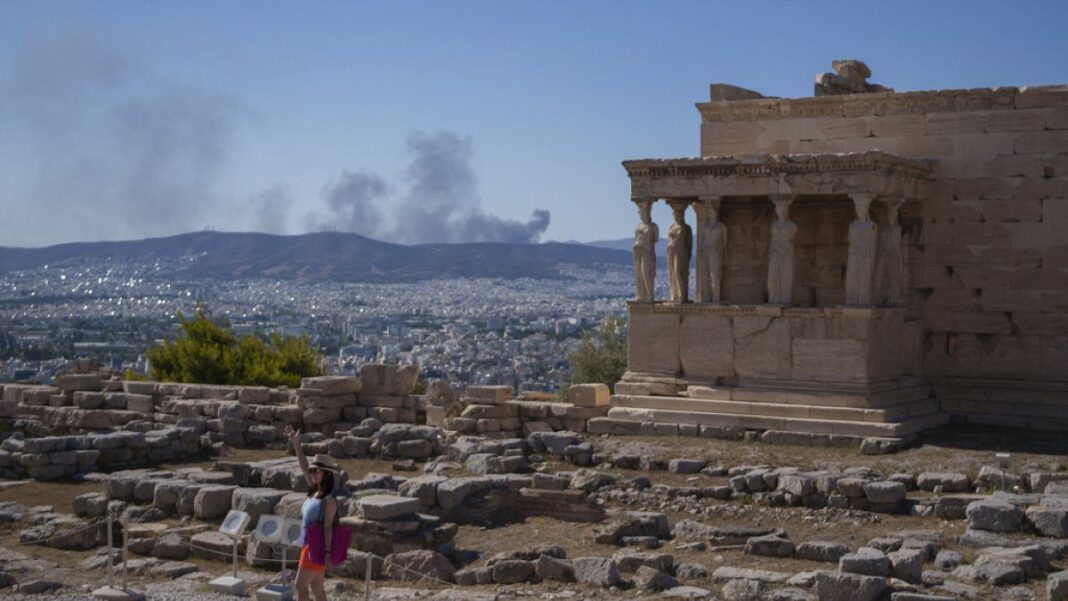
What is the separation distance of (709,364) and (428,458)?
377 cm

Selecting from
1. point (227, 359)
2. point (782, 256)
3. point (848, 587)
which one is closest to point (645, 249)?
point (782, 256)

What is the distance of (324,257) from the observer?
112438 mm

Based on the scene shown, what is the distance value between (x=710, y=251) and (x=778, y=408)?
2350mm

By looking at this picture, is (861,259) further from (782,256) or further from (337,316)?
(337,316)

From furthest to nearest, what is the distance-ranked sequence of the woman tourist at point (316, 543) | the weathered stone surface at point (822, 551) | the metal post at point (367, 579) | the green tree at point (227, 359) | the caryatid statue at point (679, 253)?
the green tree at point (227, 359) < the caryatid statue at point (679, 253) < the weathered stone surface at point (822, 551) < the metal post at point (367, 579) < the woman tourist at point (316, 543)

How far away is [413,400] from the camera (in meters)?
21.8

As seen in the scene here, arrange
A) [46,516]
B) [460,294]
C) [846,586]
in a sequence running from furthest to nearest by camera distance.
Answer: [460,294] → [46,516] → [846,586]

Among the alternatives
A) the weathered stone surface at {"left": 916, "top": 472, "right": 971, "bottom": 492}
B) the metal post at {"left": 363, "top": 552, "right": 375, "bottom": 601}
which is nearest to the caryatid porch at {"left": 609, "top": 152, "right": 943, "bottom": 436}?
the weathered stone surface at {"left": 916, "top": 472, "right": 971, "bottom": 492}

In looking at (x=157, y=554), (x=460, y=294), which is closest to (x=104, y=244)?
(x=460, y=294)

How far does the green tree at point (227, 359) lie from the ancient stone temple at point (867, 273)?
26.7ft

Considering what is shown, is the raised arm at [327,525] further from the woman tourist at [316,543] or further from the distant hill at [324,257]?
the distant hill at [324,257]

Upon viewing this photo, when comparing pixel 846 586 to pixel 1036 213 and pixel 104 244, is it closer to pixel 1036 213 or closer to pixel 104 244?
pixel 1036 213

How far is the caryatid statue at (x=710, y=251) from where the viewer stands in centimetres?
1962

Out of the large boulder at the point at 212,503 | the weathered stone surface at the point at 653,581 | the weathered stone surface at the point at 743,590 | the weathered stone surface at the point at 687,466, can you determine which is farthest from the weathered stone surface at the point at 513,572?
the weathered stone surface at the point at 687,466
